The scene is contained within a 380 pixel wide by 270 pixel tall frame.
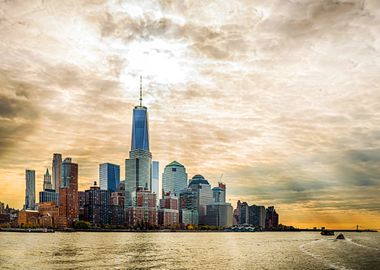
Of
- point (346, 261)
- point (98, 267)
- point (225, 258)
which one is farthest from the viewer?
point (225, 258)

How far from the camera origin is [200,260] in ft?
473

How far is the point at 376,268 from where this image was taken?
4934 inches

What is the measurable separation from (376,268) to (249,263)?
3198 centimetres

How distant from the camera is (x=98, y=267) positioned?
4749 inches

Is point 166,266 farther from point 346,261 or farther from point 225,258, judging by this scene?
point 346,261

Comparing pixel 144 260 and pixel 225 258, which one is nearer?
pixel 144 260

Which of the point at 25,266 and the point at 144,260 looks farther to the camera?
the point at 144,260

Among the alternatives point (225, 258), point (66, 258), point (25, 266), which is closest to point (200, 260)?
point (225, 258)

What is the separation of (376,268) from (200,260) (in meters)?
46.9

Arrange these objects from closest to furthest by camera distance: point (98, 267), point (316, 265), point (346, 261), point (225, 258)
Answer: point (98, 267)
point (316, 265)
point (346, 261)
point (225, 258)

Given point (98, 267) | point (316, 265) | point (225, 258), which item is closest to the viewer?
point (98, 267)

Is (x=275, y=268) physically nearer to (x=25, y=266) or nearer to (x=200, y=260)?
(x=200, y=260)

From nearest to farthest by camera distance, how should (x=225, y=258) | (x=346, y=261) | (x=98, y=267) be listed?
1. (x=98, y=267)
2. (x=346, y=261)
3. (x=225, y=258)

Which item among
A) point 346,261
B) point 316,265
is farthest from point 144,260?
point 346,261
